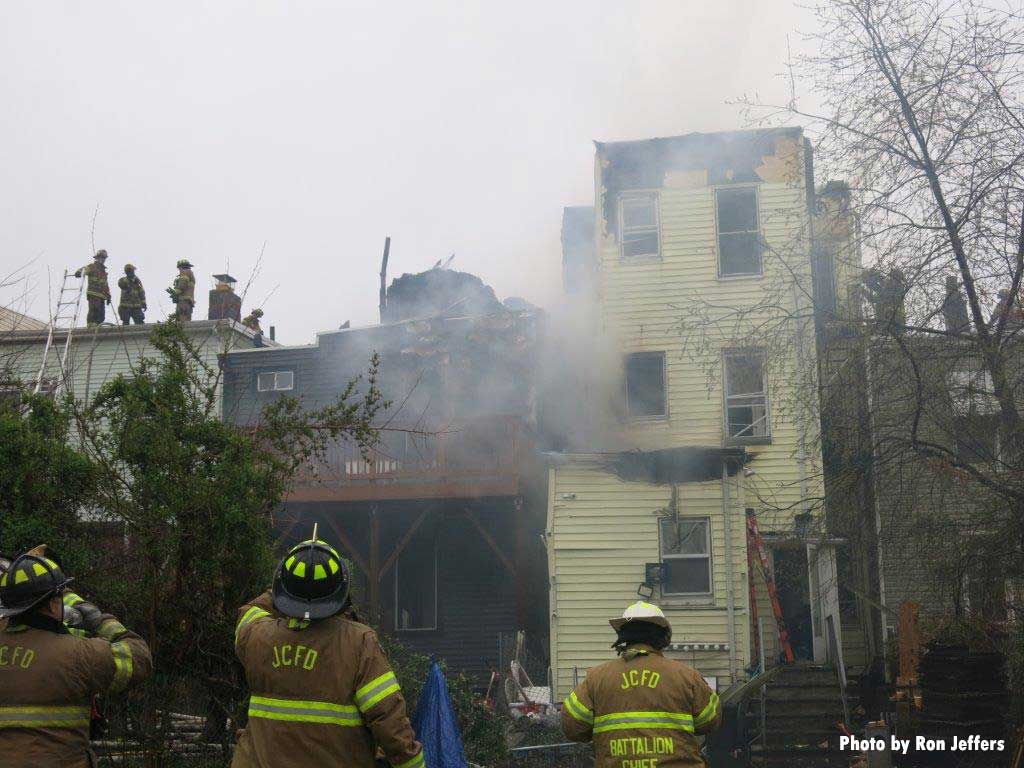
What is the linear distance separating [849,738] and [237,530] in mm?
8754

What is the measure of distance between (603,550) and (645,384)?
11.2 ft

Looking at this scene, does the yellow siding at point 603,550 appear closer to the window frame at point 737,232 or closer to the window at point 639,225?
the window frame at point 737,232

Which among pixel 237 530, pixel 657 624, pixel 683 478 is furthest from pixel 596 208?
pixel 657 624

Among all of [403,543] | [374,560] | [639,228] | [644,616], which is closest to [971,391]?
[644,616]

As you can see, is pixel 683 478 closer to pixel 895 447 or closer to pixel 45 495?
pixel 895 447

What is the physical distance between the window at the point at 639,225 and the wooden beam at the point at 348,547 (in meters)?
7.03

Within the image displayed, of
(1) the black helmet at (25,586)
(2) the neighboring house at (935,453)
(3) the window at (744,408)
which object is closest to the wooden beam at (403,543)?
(3) the window at (744,408)

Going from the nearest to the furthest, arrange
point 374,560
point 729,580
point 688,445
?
point 729,580 < point 688,445 < point 374,560

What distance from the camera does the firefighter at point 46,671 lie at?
4.12m

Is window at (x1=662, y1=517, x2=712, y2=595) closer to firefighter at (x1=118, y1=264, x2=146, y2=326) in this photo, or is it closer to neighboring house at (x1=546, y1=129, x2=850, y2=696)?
neighboring house at (x1=546, y1=129, x2=850, y2=696)

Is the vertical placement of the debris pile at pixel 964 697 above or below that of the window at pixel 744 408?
below

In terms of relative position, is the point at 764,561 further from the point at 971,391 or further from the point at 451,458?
the point at 971,391

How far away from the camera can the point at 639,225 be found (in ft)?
60.8

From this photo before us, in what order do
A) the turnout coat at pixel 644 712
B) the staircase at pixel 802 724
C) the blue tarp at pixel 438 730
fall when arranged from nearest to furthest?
the turnout coat at pixel 644 712
the blue tarp at pixel 438 730
the staircase at pixel 802 724
